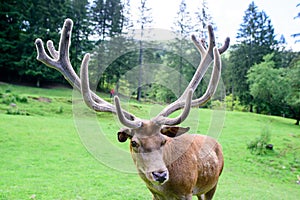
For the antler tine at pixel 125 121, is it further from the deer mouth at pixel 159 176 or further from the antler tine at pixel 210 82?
the deer mouth at pixel 159 176

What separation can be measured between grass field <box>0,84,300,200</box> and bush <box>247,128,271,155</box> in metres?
0.36

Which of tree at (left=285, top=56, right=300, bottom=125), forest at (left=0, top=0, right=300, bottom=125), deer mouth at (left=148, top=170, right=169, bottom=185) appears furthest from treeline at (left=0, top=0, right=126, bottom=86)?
deer mouth at (left=148, top=170, right=169, bottom=185)

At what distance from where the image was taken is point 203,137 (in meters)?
4.82

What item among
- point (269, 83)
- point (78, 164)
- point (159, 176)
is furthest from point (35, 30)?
point (159, 176)

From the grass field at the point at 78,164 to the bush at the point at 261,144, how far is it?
357mm

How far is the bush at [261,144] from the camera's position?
1519cm

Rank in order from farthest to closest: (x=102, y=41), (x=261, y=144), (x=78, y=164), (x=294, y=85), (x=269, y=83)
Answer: (x=269, y=83) < (x=102, y=41) < (x=294, y=85) < (x=261, y=144) < (x=78, y=164)

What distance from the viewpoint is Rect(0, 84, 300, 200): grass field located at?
756 cm

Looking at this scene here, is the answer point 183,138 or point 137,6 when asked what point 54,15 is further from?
point 183,138

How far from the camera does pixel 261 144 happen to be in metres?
15.3

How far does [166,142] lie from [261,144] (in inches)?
509

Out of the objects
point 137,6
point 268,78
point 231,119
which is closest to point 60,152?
point 137,6

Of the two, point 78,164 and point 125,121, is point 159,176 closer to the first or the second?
point 125,121

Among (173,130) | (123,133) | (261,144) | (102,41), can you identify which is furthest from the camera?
(102,41)
